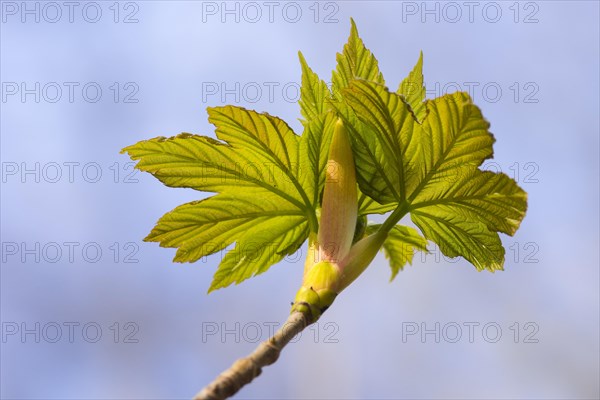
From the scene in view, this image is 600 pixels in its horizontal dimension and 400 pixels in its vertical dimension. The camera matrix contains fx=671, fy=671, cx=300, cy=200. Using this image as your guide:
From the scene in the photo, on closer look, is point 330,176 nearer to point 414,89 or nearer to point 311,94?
point 311,94

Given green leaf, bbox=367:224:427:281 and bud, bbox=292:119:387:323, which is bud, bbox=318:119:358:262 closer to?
bud, bbox=292:119:387:323

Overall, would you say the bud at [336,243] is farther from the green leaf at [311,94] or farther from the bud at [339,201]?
the green leaf at [311,94]

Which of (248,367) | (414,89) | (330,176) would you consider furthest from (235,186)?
(248,367)

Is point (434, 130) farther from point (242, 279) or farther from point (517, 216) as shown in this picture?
point (242, 279)

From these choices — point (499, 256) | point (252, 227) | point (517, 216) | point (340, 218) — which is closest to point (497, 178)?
point (517, 216)

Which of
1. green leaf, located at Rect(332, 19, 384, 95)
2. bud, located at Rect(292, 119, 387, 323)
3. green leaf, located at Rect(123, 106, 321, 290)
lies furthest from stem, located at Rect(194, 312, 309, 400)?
green leaf, located at Rect(332, 19, 384, 95)

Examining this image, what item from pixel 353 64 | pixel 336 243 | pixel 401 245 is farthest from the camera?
pixel 401 245
